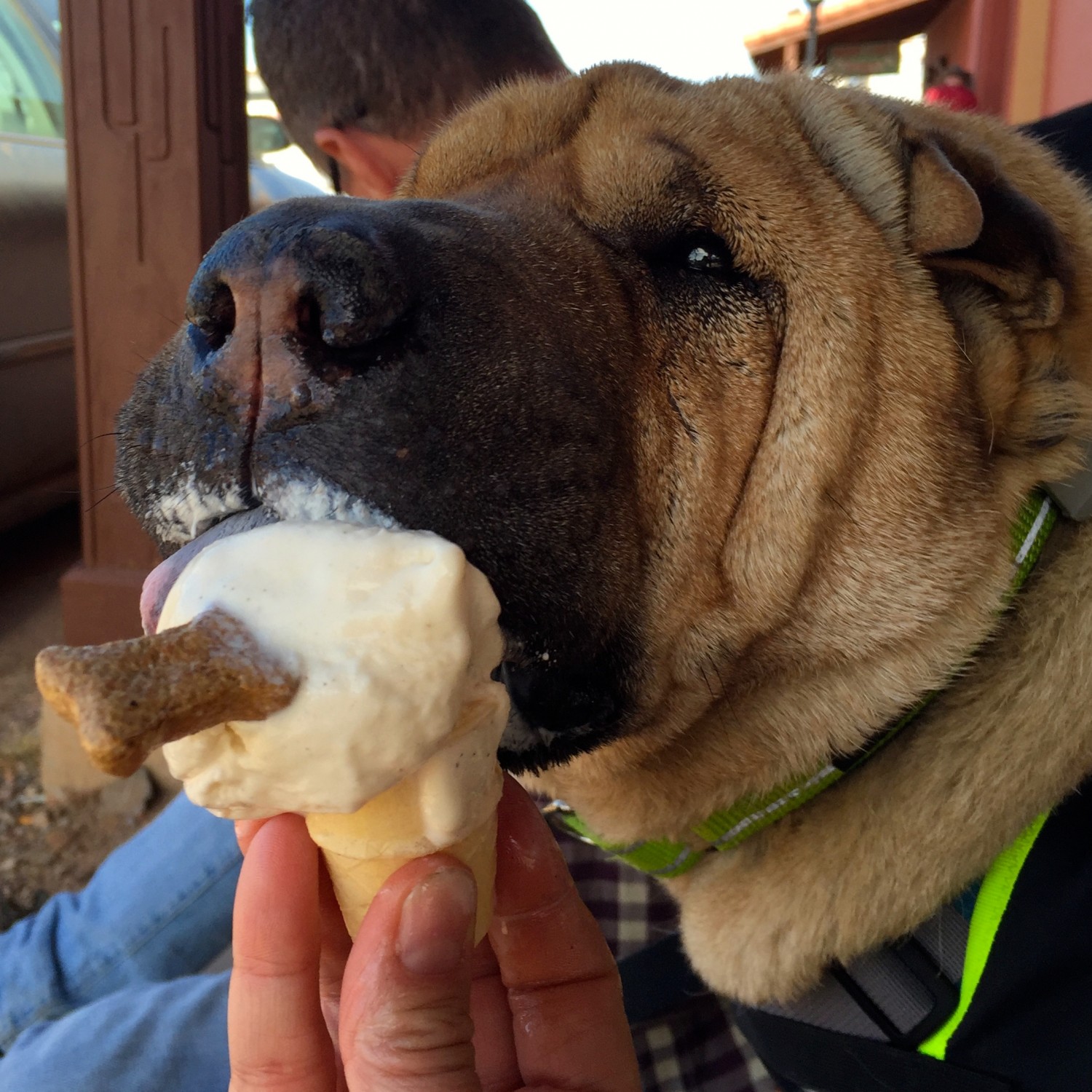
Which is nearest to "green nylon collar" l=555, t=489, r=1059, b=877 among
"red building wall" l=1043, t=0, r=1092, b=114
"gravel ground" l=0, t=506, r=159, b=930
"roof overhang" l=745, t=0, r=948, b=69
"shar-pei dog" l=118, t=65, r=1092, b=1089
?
"shar-pei dog" l=118, t=65, r=1092, b=1089

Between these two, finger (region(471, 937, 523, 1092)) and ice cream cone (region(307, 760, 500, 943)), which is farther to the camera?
finger (region(471, 937, 523, 1092))

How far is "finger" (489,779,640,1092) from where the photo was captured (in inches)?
49.3

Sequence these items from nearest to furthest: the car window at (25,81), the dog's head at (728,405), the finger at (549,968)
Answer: the dog's head at (728,405), the finger at (549,968), the car window at (25,81)

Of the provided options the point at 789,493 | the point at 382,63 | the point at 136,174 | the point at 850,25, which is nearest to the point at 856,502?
the point at 789,493

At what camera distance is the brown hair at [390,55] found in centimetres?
265

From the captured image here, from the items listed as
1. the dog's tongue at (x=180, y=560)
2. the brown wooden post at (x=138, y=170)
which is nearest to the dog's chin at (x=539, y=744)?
the dog's tongue at (x=180, y=560)

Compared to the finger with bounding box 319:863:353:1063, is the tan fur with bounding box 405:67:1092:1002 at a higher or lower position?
higher

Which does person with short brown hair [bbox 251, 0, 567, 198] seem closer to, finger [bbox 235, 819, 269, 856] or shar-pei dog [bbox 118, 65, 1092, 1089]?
shar-pei dog [bbox 118, 65, 1092, 1089]

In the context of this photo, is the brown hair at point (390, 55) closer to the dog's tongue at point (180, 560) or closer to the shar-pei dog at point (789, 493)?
the shar-pei dog at point (789, 493)

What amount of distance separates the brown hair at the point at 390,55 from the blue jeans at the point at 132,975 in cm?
222

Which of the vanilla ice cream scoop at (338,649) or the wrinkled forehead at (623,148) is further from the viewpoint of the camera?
the wrinkled forehead at (623,148)

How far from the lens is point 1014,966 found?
4.17ft

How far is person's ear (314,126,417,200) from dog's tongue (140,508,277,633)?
80.6 inches

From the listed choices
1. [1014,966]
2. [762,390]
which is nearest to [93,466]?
[762,390]
